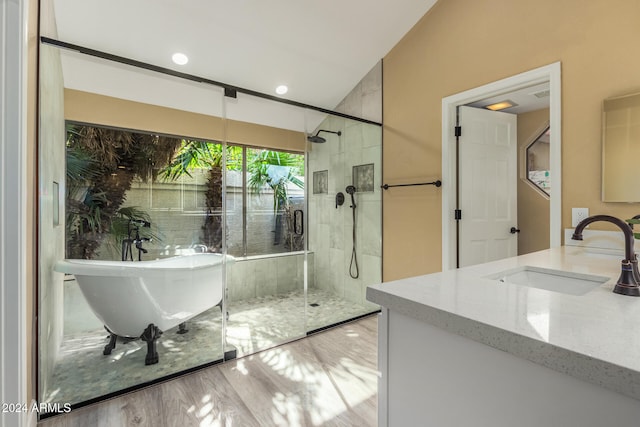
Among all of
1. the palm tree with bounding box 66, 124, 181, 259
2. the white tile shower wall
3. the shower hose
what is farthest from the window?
the shower hose

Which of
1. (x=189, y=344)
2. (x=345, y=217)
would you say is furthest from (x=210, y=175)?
(x=345, y=217)

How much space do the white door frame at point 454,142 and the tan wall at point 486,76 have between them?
44 mm

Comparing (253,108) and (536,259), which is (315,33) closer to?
(253,108)

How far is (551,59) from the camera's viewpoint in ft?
7.02

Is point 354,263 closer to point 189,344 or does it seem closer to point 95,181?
point 189,344

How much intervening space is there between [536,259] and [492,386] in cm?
105

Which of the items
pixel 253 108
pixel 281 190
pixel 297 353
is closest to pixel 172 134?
pixel 253 108

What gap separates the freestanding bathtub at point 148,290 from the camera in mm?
2018

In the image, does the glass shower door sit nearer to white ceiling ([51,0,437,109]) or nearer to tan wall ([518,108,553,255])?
white ceiling ([51,0,437,109])

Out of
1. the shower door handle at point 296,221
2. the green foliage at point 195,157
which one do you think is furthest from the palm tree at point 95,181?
the shower door handle at point 296,221

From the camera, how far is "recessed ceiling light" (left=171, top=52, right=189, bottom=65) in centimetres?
264

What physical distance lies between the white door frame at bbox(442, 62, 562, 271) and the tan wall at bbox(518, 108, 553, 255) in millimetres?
1408

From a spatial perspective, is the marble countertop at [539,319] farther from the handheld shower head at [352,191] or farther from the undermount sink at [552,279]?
the handheld shower head at [352,191]

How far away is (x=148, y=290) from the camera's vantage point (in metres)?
2.20
